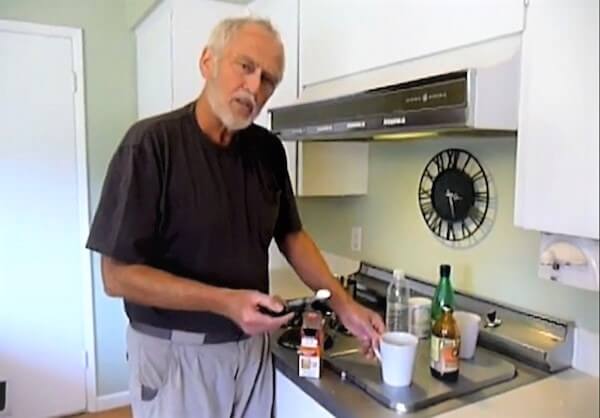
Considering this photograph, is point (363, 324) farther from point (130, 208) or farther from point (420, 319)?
point (130, 208)

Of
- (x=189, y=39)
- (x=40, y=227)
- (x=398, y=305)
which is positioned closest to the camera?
(x=398, y=305)

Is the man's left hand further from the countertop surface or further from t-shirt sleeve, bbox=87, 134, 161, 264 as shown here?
t-shirt sleeve, bbox=87, 134, 161, 264

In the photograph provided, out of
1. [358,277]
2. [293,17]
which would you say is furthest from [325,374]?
[293,17]

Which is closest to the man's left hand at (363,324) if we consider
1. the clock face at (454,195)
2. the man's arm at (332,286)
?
the man's arm at (332,286)

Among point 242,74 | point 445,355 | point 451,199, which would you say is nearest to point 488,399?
point 445,355

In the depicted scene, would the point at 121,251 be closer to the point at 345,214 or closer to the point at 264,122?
the point at 264,122

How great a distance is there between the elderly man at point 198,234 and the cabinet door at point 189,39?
81 centimetres

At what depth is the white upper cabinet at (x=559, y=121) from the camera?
0.72 metres

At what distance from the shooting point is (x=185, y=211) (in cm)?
120

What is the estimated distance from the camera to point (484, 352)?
1.40 meters

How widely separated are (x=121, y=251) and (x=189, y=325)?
25 cm

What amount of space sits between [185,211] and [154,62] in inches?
53.2

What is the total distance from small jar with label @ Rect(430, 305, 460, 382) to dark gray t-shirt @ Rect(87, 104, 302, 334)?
440mm

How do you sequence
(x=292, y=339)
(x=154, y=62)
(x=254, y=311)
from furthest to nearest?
(x=154, y=62), (x=292, y=339), (x=254, y=311)
